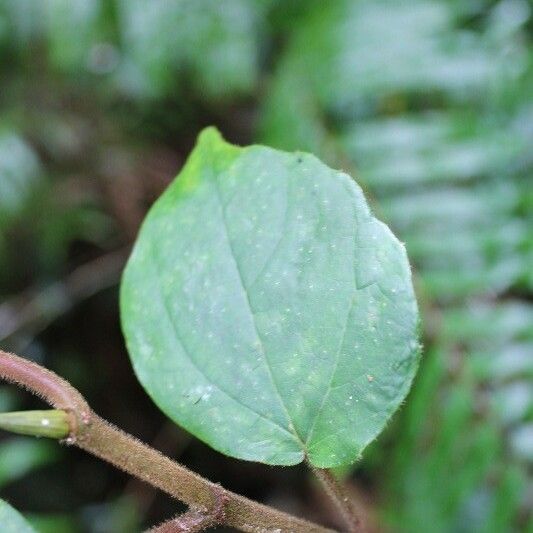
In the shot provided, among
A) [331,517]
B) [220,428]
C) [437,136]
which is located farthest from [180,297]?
[331,517]

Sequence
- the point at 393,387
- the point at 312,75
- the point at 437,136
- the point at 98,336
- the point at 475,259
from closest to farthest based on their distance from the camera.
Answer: the point at 393,387 < the point at 475,259 < the point at 437,136 < the point at 312,75 < the point at 98,336

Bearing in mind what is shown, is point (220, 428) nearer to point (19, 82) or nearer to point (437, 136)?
point (437, 136)

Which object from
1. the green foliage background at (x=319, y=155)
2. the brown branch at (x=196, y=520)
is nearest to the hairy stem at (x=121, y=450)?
the brown branch at (x=196, y=520)

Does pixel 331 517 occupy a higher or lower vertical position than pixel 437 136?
lower

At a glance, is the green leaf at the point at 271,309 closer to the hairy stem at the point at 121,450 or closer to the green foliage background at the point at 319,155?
the hairy stem at the point at 121,450

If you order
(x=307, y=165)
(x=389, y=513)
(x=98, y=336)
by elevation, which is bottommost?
(x=389, y=513)

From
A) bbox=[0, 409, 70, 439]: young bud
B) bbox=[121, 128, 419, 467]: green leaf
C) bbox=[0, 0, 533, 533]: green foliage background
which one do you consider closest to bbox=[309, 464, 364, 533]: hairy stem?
bbox=[121, 128, 419, 467]: green leaf

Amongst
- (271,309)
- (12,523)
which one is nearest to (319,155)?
(271,309)
